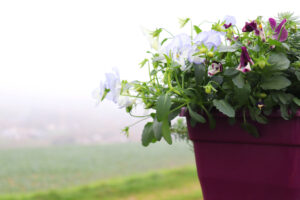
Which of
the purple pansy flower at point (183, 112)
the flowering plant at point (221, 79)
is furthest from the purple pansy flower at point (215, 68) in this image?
the purple pansy flower at point (183, 112)

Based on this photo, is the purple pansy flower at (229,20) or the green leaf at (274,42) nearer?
the green leaf at (274,42)

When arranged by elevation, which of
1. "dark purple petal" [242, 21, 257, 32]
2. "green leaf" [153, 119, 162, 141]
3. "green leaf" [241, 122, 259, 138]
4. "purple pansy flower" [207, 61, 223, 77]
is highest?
"dark purple petal" [242, 21, 257, 32]

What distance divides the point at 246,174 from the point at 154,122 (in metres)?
0.22

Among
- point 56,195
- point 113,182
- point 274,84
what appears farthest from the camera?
point 113,182

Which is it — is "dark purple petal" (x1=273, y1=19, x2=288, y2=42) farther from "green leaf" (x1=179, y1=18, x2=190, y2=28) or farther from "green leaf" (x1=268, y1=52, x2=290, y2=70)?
"green leaf" (x1=179, y1=18, x2=190, y2=28)

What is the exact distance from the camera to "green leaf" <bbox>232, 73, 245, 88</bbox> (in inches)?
22.1

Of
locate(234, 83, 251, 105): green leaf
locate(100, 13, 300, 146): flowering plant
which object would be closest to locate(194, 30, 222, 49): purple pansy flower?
locate(100, 13, 300, 146): flowering plant

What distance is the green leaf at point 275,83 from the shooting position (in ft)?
1.84

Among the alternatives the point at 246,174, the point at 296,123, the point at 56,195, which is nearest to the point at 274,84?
the point at 296,123

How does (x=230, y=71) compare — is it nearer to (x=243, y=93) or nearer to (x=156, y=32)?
(x=243, y=93)

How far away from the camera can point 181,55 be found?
2.04 ft

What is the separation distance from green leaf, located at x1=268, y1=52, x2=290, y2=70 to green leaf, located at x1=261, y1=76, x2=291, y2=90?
0.9 inches

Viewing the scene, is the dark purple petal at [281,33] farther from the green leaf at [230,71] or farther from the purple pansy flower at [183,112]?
the purple pansy flower at [183,112]

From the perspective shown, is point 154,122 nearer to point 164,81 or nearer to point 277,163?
point 164,81
